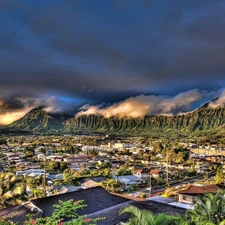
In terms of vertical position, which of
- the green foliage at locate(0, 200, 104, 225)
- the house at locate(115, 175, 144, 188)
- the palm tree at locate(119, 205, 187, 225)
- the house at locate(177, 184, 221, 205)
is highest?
the green foliage at locate(0, 200, 104, 225)

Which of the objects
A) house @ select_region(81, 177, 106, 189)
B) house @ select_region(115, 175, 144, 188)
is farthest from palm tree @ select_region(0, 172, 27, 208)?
house @ select_region(115, 175, 144, 188)

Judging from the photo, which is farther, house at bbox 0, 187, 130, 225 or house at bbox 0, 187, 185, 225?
house at bbox 0, 187, 130, 225

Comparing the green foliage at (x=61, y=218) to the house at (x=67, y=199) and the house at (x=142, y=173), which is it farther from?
the house at (x=142, y=173)

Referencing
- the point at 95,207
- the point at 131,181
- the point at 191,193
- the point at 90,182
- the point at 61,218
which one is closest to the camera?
the point at 61,218

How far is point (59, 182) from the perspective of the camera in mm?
28375

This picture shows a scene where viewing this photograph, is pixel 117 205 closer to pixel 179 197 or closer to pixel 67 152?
pixel 179 197

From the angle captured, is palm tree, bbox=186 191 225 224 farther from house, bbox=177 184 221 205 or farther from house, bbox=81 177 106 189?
house, bbox=81 177 106 189

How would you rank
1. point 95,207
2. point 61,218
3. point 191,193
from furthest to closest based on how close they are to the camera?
point 191,193, point 95,207, point 61,218

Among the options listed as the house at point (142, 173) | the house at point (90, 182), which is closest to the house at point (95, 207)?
the house at point (90, 182)

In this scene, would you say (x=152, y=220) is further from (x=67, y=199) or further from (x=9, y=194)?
(x=9, y=194)

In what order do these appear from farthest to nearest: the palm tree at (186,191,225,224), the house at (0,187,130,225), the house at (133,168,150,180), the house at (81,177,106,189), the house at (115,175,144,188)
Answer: the house at (133,168,150,180)
the house at (115,175,144,188)
the house at (81,177,106,189)
the house at (0,187,130,225)
the palm tree at (186,191,225,224)

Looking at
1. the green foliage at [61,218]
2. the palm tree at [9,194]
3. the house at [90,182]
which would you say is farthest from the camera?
the house at [90,182]

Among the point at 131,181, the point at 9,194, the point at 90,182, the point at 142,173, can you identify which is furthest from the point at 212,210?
the point at 142,173

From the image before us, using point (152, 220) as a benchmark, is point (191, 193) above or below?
below
